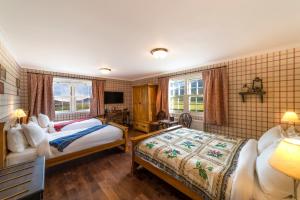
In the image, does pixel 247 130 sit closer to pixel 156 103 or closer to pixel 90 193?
pixel 156 103

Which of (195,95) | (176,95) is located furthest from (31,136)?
(195,95)

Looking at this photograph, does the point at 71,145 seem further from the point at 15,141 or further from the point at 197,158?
the point at 197,158

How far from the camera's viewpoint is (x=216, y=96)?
320cm

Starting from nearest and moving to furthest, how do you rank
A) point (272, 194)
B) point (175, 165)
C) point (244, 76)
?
1. point (272, 194)
2. point (175, 165)
3. point (244, 76)

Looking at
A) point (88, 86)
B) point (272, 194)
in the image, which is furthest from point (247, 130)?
point (88, 86)

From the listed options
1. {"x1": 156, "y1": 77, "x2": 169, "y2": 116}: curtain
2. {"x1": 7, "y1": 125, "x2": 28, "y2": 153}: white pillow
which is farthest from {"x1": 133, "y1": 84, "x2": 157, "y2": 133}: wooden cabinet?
{"x1": 7, "y1": 125, "x2": 28, "y2": 153}: white pillow

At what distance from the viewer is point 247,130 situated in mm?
2936

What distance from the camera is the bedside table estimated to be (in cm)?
84

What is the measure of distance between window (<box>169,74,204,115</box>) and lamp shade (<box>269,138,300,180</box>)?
9.86 ft

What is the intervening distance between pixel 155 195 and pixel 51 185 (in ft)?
5.34

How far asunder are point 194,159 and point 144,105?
337 centimetres

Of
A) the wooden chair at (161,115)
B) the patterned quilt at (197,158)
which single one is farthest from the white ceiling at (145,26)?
the wooden chair at (161,115)

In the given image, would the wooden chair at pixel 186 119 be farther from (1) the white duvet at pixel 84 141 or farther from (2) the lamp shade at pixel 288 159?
(2) the lamp shade at pixel 288 159

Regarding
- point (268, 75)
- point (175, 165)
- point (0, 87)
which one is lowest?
point (175, 165)
